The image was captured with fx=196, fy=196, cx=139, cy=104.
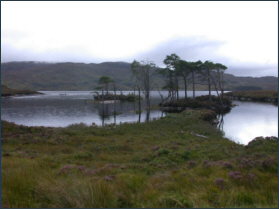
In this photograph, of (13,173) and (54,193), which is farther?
(13,173)

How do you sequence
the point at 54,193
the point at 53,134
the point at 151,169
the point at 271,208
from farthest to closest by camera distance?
the point at 53,134, the point at 151,169, the point at 54,193, the point at 271,208

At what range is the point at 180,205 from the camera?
13.2 feet

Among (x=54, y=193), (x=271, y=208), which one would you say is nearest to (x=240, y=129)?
(x=271, y=208)

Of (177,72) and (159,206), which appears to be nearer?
(159,206)

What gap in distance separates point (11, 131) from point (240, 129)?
23.8 m

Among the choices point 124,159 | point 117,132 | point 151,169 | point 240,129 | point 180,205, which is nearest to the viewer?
point 180,205

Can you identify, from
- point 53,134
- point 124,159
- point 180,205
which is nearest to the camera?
point 180,205

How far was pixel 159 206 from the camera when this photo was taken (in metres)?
4.04

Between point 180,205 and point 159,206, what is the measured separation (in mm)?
431

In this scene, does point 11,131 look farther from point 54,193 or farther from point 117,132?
point 54,193

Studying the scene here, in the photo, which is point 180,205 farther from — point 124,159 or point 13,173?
point 124,159

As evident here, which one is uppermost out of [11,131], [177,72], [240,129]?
[177,72]

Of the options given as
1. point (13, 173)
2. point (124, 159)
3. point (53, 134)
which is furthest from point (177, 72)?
point (13, 173)

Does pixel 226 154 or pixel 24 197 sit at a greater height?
pixel 24 197
